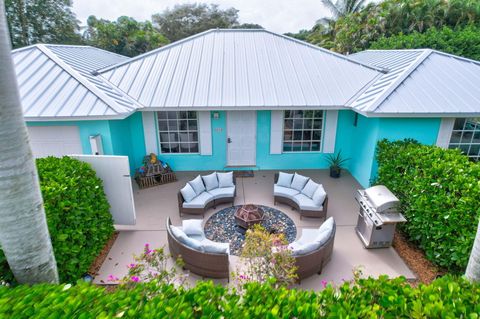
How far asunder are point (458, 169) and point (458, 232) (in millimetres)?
1254

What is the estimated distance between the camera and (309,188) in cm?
797

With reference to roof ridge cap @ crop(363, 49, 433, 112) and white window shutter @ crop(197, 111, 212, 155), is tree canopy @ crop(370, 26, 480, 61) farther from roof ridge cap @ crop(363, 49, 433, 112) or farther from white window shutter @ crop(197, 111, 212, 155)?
white window shutter @ crop(197, 111, 212, 155)

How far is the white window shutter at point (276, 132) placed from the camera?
1030 centimetres

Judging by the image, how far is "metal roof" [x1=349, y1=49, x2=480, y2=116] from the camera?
796cm

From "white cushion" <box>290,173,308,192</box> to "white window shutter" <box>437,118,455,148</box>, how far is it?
452 centimetres

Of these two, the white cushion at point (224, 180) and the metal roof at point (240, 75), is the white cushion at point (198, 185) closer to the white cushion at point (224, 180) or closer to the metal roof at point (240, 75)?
the white cushion at point (224, 180)

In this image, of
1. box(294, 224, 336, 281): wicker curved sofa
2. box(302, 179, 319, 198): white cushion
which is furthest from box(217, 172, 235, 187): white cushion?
box(294, 224, 336, 281): wicker curved sofa

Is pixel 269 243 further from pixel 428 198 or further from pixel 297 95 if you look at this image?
pixel 297 95

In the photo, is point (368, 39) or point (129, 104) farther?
point (368, 39)

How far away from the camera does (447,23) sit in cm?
2059

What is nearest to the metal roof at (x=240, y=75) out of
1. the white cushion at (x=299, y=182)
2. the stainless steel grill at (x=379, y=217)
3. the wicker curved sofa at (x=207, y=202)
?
the white cushion at (x=299, y=182)

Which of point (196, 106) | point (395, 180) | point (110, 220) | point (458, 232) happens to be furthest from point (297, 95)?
point (110, 220)

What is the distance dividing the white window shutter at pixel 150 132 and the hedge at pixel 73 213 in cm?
411

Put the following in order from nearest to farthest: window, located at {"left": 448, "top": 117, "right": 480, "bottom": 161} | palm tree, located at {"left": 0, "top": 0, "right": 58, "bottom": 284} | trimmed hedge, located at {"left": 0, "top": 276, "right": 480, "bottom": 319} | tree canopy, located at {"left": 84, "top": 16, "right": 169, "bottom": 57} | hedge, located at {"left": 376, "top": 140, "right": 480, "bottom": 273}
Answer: trimmed hedge, located at {"left": 0, "top": 276, "right": 480, "bottom": 319} → palm tree, located at {"left": 0, "top": 0, "right": 58, "bottom": 284} → hedge, located at {"left": 376, "top": 140, "right": 480, "bottom": 273} → window, located at {"left": 448, "top": 117, "right": 480, "bottom": 161} → tree canopy, located at {"left": 84, "top": 16, "right": 169, "bottom": 57}
